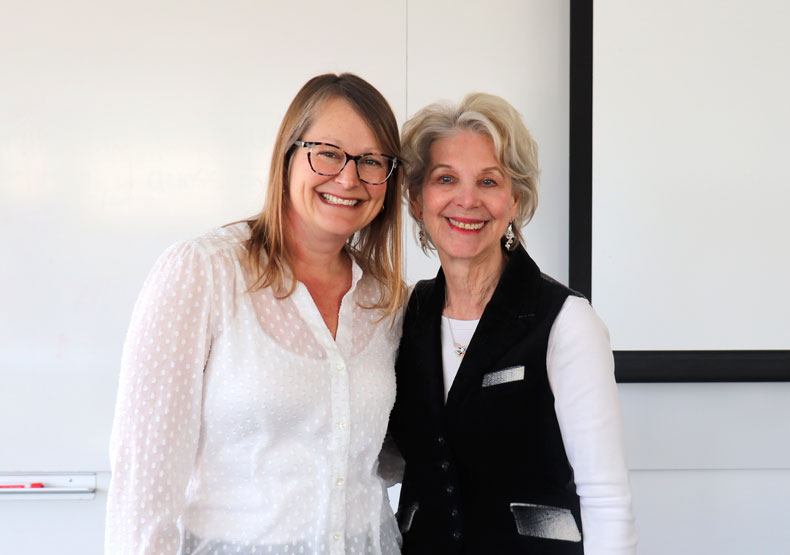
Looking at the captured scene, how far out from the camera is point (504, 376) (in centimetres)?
139

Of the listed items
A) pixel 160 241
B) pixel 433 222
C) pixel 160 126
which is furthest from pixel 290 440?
pixel 160 126

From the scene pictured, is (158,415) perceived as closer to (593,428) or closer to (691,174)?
(593,428)

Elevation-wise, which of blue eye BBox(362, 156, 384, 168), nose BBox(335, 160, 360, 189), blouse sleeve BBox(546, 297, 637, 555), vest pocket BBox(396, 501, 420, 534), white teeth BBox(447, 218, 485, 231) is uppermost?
blue eye BBox(362, 156, 384, 168)

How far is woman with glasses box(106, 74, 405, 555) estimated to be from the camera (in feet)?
3.73

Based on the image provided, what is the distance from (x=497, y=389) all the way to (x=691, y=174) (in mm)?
1191

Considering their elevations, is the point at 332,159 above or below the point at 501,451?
above

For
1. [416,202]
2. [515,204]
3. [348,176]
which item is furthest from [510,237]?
[348,176]

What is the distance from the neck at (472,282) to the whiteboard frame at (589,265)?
690 mm

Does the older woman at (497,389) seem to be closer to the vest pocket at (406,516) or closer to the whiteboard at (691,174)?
the vest pocket at (406,516)

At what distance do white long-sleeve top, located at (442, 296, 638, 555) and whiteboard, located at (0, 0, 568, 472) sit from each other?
3.40 ft

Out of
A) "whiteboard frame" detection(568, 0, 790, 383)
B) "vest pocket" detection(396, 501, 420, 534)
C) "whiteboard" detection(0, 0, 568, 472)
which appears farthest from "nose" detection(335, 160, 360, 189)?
"whiteboard frame" detection(568, 0, 790, 383)

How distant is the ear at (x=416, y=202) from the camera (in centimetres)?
161

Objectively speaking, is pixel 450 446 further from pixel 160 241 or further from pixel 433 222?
pixel 160 241

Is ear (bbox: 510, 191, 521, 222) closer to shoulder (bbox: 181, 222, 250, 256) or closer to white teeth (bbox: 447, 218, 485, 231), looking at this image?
white teeth (bbox: 447, 218, 485, 231)
